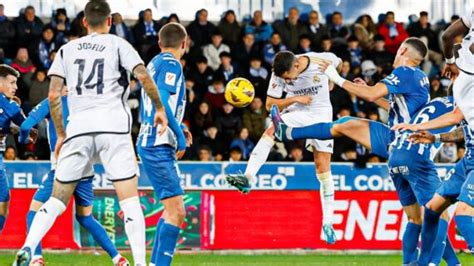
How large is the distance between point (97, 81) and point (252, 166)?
424cm

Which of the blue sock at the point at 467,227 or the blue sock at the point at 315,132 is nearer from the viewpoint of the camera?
the blue sock at the point at 467,227

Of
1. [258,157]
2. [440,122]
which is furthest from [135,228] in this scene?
[258,157]

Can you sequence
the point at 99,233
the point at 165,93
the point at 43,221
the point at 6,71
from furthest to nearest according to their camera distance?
the point at 6,71
the point at 99,233
the point at 165,93
the point at 43,221

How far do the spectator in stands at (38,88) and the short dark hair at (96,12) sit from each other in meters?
10.5

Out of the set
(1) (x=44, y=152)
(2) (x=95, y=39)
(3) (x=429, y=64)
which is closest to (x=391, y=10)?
(3) (x=429, y=64)

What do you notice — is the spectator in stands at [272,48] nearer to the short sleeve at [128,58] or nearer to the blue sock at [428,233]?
the blue sock at [428,233]

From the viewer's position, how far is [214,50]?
2280cm

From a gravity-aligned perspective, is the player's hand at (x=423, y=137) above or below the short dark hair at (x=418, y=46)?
below

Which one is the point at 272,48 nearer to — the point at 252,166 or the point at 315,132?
the point at 252,166

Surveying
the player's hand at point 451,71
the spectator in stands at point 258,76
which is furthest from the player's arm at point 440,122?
the spectator in stands at point 258,76

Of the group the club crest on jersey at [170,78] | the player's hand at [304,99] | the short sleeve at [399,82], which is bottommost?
the player's hand at [304,99]

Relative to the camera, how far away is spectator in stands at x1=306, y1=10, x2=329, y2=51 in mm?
23281

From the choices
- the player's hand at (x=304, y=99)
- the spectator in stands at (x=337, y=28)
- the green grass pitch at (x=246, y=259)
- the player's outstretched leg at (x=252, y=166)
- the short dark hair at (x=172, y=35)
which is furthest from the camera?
the spectator in stands at (x=337, y=28)

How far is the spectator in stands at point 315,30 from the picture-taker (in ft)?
76.4
